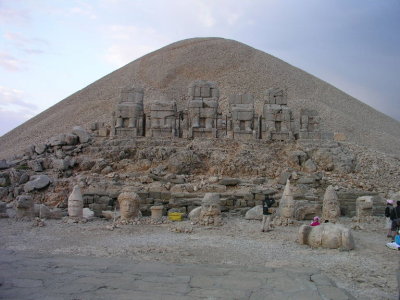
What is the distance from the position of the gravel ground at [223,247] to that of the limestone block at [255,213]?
20.1 inches

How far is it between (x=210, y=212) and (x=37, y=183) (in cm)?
639

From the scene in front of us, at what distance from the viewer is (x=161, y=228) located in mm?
11211

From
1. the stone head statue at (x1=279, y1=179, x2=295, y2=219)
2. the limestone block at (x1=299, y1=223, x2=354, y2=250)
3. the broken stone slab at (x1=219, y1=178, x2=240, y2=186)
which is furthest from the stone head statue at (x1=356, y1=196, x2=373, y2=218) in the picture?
the limestone block at (x1=299, y1=223, x2=354, y2=250)

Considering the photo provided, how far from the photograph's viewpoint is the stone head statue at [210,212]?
38.1 feet

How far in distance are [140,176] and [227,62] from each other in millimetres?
30711

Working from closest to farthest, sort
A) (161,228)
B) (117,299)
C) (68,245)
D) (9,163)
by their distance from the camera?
(117,299) < (68,245) < (161,228) < (9,163)

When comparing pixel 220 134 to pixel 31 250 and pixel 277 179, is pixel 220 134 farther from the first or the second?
pixel 31 250

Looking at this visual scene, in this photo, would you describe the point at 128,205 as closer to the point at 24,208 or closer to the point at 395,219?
the point at 24,208

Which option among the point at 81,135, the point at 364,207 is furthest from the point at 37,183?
the point at 364,207

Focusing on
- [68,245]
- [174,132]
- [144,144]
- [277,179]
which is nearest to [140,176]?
[144,144]

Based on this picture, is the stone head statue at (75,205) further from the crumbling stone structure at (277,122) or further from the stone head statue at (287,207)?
the crumbling stone structure at (277,122)

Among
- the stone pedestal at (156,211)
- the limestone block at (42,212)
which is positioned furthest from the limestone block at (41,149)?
the stone pedestal at (156,211)

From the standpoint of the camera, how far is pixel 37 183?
567 inches

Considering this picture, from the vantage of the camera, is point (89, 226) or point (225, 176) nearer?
point (89, 226)
